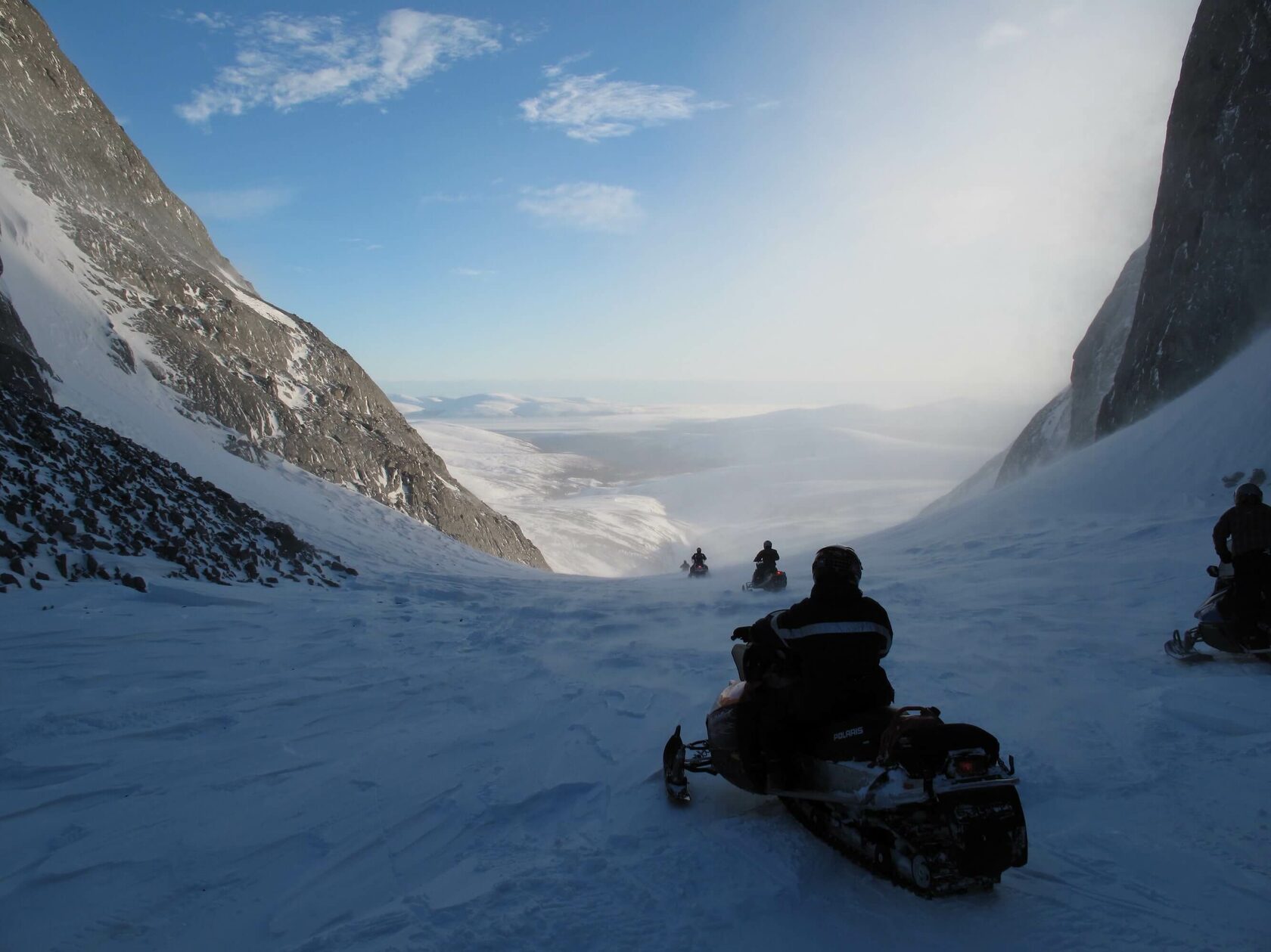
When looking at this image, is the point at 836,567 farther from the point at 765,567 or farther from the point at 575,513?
the point at 575,513

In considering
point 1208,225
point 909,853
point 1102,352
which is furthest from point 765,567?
point 1102,352

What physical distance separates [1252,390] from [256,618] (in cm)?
1924

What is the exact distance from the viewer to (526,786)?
479cm

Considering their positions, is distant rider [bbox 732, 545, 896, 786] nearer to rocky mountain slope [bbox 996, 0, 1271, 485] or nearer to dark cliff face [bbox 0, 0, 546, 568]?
rocky mountain slope [bbox 996, 0, 1271, 485]

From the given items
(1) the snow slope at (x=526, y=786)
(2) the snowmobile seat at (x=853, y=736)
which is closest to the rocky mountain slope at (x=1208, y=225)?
(1) the snow slope at (x=526, y=786)

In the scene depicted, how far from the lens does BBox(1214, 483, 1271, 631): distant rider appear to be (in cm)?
605

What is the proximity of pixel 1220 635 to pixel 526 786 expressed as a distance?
5979 mm

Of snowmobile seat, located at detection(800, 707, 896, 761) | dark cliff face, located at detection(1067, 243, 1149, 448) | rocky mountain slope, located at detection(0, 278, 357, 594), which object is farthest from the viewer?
dark cliff face, located at detection(1067, 243, 1149, 448)

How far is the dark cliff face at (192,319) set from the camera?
27.4m

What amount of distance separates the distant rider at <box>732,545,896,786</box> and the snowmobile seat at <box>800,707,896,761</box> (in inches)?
3.0

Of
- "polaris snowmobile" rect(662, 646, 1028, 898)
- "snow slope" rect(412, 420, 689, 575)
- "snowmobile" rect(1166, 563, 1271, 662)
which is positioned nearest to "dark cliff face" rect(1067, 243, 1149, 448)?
"snow slope" rect(412, 420, 689, 575)

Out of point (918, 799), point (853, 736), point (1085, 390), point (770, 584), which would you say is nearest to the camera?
point (918, 799)

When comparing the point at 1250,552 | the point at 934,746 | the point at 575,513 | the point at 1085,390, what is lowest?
the point at 575,513

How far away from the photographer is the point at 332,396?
113ft
